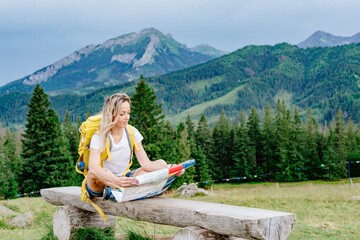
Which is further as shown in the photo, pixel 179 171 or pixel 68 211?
pixel 68 211

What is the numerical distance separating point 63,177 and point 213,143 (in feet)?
136

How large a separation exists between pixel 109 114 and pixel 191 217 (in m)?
2.11

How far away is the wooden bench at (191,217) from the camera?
588 cm

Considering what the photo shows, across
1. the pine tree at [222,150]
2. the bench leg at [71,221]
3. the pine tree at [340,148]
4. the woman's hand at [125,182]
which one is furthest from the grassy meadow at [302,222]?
the pine tree at [340,148]

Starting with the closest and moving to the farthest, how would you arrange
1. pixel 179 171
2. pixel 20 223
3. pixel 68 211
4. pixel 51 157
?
pixel 179 171, pixel 68 211, pixel 20 223, pixel 51 157

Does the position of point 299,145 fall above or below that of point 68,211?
below

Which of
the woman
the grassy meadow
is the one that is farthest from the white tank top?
the grassy meadow

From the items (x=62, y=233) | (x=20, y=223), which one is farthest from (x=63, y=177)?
(x=62, y=233)

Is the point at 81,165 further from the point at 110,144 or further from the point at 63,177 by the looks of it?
the point at 63,177

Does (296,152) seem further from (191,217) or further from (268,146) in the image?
(191,217)

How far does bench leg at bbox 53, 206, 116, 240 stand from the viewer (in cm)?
901

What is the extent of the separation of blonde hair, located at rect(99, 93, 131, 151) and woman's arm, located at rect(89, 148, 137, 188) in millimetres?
163

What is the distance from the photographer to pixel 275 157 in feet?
277

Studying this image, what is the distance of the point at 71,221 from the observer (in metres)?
8.99
